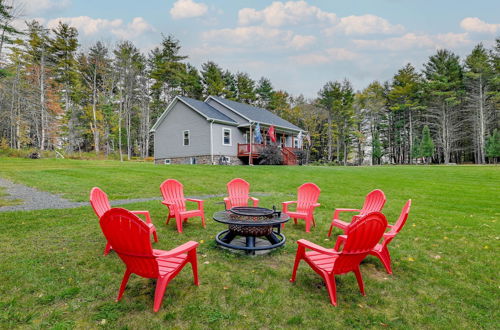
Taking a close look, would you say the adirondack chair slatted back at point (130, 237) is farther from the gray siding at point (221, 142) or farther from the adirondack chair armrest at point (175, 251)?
the gray siding at point (221, 142)

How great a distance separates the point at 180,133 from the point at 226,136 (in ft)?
13.8

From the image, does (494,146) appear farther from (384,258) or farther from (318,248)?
(318,248)

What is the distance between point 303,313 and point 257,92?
1601 inches

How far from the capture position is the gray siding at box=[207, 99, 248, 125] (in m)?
22.3

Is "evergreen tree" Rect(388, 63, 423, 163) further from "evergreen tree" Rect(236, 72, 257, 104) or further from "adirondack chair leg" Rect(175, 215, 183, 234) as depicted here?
"adirondack chair leg" Rect(175, 215, 183, 234)

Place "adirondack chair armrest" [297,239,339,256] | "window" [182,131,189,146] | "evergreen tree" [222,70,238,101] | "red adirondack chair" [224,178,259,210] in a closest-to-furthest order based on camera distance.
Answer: "adirondack chair armrest" [297,239,339,256] < "red adirondack chair" [224,178,259,210] < "window" [182,131,189,146] < "evergreen tree" [222,70,238,101]

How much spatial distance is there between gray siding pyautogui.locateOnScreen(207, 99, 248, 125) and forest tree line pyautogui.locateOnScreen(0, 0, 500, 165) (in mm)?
12144

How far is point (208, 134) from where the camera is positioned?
20.4 m

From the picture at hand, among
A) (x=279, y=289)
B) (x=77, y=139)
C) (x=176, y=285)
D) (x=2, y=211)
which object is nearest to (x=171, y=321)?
(x=176, y=285)

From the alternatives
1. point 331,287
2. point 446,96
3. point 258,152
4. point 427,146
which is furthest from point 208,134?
point 446,96

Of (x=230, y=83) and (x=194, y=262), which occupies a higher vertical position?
Answer: (x=230, y=83)

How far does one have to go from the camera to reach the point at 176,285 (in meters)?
3.08

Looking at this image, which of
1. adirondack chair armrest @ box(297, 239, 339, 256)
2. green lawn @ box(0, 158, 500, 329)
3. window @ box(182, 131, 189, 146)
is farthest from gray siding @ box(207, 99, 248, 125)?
adirondack chair armrest @ box(297, 239, 339, 256)

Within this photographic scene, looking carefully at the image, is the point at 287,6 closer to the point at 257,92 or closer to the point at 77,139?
the point at 257,92
